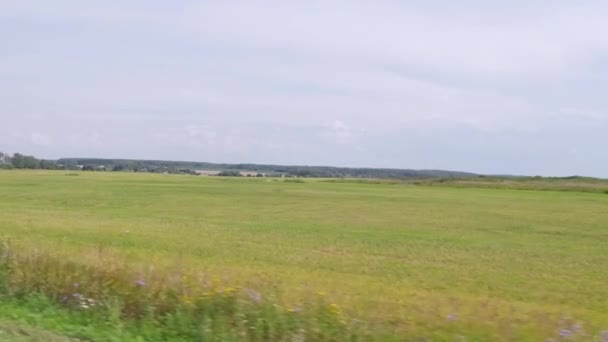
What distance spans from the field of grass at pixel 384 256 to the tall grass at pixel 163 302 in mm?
228

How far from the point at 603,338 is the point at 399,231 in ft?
82.2

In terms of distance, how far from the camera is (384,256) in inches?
842

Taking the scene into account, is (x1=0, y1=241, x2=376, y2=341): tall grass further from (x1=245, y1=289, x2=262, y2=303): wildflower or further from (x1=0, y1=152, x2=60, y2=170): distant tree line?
(x1=0, y1=152, x2=60, y2=170): distant tree line

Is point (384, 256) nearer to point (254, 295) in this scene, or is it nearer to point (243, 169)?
point (254, 295)

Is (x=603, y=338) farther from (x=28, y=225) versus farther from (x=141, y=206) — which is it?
(x=141, y=206)

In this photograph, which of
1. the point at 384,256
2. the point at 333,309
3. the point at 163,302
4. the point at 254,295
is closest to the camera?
the point at 333,309

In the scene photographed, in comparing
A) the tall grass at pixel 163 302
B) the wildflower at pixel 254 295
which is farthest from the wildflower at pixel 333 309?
the wildflower at pixel 254 295

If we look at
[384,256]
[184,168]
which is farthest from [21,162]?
[384,256]

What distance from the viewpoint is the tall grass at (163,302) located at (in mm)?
6727

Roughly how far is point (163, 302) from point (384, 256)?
14425mm

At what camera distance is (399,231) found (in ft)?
102

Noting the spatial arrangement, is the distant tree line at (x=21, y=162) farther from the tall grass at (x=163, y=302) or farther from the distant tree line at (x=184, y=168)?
the tall grass at (x=163, y=302)

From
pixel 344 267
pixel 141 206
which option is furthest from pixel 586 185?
pixel 344 267

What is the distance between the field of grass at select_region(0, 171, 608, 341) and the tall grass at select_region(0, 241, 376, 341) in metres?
0.23
